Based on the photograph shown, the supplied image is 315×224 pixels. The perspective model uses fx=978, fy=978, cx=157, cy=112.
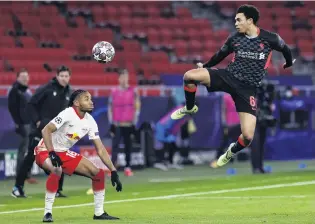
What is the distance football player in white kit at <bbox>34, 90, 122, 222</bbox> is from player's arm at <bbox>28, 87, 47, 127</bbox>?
3664 millimetres

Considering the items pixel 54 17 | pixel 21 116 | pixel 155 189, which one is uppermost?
pixel 54 17

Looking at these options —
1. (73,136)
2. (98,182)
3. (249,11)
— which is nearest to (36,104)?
(73,136)

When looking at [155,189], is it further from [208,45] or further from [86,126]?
[208,45]

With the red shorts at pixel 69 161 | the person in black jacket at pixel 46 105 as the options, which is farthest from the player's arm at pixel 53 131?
the person in black jacket at pixel 46 105

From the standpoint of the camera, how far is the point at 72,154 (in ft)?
41.3

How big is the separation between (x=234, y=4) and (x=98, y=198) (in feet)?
81.4

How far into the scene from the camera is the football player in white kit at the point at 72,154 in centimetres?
1216

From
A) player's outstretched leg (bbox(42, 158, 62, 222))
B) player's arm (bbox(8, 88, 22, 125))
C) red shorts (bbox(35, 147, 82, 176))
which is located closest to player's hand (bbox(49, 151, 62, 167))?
player's outstretched leg (bbox(42, 158, 62, 222))

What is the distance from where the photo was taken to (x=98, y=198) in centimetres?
1234

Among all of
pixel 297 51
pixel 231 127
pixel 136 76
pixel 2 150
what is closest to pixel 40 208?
pixel 2 150

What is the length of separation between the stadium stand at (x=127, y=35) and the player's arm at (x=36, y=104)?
27.9 ft

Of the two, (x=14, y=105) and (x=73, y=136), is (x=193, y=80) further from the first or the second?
(x=14, y=105)

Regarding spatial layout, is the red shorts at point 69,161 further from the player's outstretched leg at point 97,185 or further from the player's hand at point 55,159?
the player's hand at point 55,159

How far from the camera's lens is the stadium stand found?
2738cm
